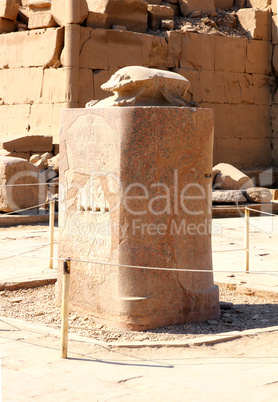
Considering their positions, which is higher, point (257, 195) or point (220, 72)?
point (220, 72)

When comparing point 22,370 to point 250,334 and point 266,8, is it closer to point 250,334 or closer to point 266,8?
point 250,334

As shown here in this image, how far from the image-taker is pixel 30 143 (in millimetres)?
13273

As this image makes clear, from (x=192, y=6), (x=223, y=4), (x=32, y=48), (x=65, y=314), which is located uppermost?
(x=223, y=4)

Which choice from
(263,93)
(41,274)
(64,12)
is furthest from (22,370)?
(263,93)

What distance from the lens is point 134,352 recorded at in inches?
169

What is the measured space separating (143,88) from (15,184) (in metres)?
5.75

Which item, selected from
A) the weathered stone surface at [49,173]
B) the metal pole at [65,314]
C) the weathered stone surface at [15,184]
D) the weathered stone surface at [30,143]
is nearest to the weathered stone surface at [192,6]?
the weathered stone surface at [30,143]

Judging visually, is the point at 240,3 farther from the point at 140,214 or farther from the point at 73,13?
the point at 140,214

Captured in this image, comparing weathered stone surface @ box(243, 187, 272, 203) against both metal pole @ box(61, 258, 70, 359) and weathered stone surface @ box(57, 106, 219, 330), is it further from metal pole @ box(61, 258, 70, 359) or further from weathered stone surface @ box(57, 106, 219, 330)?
metal pole @ box(61, 258, 70, 359)

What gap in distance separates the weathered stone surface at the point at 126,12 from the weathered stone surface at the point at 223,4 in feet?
10.1

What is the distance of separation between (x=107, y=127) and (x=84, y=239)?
0.94 meters

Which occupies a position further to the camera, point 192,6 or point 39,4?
point 192,6

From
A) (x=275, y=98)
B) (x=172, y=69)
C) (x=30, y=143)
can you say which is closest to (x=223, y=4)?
(x=275, y=98)

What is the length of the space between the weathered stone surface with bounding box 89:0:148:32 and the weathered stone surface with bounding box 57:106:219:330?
9.40m
